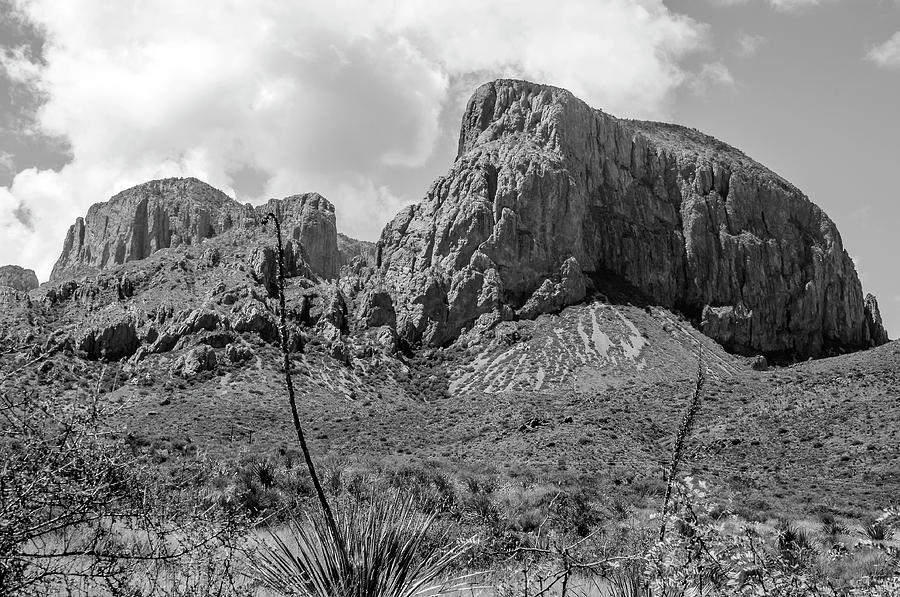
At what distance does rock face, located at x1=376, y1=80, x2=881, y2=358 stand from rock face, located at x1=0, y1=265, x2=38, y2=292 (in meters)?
97.3

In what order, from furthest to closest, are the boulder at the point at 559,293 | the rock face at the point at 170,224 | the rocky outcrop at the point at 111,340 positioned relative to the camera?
the rock face at the point at 170,224 → the boulder at the point at 559,293 → the rocky outcrop at the point at 111,340

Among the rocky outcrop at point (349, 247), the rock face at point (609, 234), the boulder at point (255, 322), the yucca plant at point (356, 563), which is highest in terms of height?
the rocky outcrop at point (349, 247)

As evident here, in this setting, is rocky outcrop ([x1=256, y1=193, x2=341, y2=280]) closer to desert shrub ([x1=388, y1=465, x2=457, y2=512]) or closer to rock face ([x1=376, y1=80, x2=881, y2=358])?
rock face ([x1=376, y1=80, x2=881, y2=358])

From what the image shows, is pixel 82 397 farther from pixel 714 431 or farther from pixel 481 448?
pixel 714 431

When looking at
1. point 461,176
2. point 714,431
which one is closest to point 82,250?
point 461,176

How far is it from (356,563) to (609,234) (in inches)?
3734

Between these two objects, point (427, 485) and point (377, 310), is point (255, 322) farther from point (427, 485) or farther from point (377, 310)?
point (427, 485)

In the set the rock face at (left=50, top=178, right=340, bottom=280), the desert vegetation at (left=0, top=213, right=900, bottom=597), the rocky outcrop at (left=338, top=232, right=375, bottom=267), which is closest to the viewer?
the desert vegetation at (left=0, top=213, right=900, bottom=597)

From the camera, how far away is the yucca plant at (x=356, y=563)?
5.70 metres

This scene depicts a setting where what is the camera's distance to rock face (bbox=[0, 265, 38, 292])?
14275 centimetres

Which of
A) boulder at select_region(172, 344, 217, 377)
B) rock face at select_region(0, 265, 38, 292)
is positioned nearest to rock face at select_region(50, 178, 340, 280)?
rock face at select_region(0, 265, 38, 292)

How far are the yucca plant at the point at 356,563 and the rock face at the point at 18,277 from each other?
16203 cm

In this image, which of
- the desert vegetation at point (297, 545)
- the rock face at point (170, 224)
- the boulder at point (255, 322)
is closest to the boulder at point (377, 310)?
the boulder at point (255, 322)

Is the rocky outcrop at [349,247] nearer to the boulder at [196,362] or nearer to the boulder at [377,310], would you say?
the boulder at [377,310]
